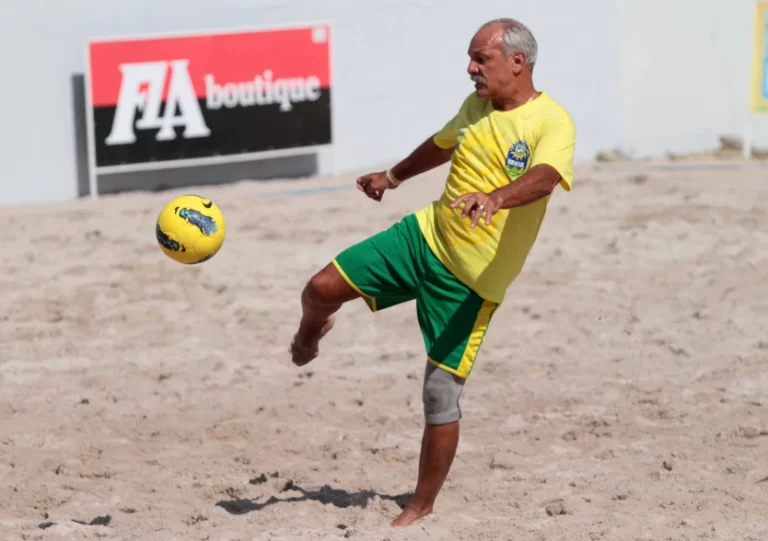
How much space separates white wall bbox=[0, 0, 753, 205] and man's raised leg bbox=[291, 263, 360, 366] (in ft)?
22.6

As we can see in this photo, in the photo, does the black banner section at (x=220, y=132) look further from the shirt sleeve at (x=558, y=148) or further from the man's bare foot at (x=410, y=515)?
the shirt sleeve at (x=558, y=148)

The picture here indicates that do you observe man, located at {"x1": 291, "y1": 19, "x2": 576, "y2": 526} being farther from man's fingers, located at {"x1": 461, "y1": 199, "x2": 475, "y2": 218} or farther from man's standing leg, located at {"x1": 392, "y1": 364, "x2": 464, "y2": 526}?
man's fingers, located at {"x1": 461, "y1": 199, "x2": 475, "y2": 218}

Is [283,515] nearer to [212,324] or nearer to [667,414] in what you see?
[667,414]

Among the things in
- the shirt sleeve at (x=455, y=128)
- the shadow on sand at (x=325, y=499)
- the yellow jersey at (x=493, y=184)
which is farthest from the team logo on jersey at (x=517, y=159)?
the shadow on sand at (x=325, y=499)

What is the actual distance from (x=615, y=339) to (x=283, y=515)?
3.17 meters

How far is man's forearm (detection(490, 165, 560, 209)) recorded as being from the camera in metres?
4.06

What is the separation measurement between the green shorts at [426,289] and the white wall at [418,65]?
7228mm

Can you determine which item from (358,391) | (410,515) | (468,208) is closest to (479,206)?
(468,208)

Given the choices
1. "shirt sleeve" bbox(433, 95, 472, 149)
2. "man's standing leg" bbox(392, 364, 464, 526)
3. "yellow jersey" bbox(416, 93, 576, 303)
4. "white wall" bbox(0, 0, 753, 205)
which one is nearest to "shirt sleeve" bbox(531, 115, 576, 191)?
"yellow jersey" bbox(416, 93, 576, 303)

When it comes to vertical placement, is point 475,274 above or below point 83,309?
above

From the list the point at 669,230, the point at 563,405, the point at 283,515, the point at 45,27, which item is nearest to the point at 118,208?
the point at 45,27

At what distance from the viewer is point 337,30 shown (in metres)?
12.5

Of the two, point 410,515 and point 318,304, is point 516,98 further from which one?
point 410,515

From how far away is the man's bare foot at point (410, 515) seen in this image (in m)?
4.61
